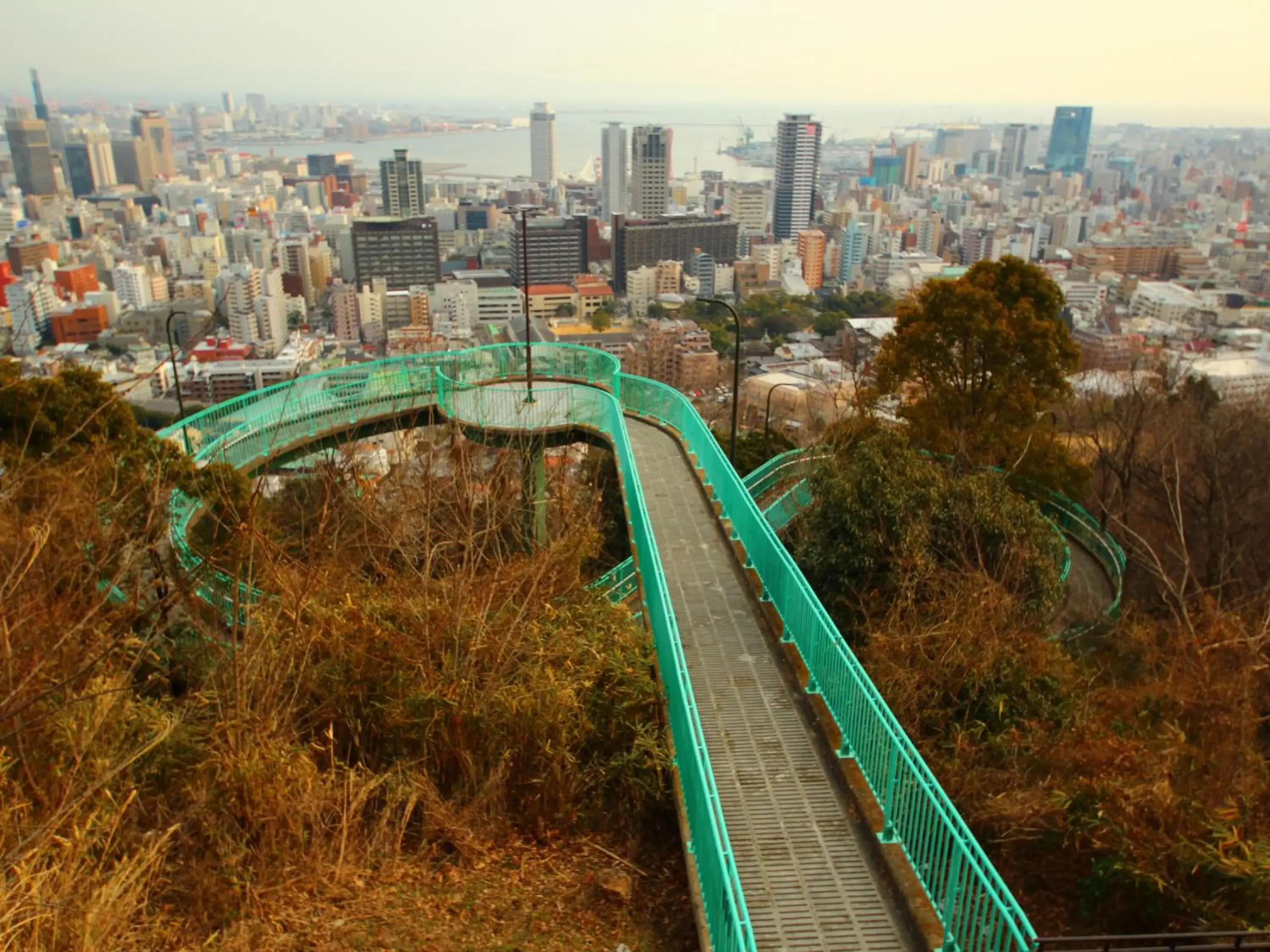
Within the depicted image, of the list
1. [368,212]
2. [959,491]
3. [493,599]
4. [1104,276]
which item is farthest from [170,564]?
[368,212]

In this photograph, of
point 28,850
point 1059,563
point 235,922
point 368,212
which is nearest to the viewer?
A: point 28,850

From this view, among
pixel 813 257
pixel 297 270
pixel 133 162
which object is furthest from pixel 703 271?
pixel 133 162

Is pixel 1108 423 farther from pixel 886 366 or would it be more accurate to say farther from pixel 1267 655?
pixel 1267 655

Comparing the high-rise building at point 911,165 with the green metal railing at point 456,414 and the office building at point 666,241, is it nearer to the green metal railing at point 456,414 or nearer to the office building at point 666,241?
the office building at point 666,241

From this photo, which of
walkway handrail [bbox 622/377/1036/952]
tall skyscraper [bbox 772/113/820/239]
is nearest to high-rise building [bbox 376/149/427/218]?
tall skyscraper [bbox 772/113/820/239]

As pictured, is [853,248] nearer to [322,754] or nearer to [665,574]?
[665,574]

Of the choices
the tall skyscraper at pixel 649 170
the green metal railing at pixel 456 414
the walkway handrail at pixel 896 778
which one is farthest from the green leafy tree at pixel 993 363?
the tall skyscraper at pixel 649 170

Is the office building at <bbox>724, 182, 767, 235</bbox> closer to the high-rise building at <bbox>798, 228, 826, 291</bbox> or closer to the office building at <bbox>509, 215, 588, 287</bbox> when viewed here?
the high-rise building at <bbox>798, 228, 826, 291</bbox>
